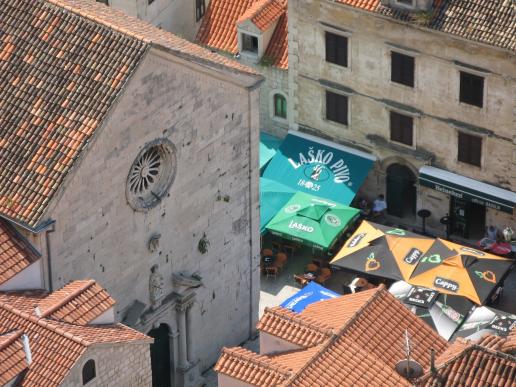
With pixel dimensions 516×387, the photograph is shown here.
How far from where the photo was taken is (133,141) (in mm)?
56719

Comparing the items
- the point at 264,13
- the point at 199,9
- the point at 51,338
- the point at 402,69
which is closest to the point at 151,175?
the point at 51,338

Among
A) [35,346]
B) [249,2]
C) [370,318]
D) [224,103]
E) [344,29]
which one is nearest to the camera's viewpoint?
[35,346]

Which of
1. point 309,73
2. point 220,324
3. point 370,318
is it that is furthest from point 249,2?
point 370,318

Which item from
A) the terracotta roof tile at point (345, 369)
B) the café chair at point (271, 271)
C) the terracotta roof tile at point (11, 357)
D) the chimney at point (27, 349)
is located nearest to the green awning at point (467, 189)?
the café chair at point (271, 271)

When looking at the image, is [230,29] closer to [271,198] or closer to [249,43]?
[249,43]

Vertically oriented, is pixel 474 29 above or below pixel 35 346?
above

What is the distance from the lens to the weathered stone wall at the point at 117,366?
50.7 metres

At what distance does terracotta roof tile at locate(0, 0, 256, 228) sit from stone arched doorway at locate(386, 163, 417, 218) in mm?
17112

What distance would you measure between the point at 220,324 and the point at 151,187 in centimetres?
790

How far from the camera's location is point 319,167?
2901 inches

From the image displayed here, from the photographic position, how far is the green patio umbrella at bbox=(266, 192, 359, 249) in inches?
2756

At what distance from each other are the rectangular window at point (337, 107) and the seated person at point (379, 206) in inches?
142

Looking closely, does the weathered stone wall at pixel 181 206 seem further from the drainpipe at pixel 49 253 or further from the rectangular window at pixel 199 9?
the rectangular window at pixel 199 9

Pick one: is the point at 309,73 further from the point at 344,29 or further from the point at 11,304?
the point at 11,304
